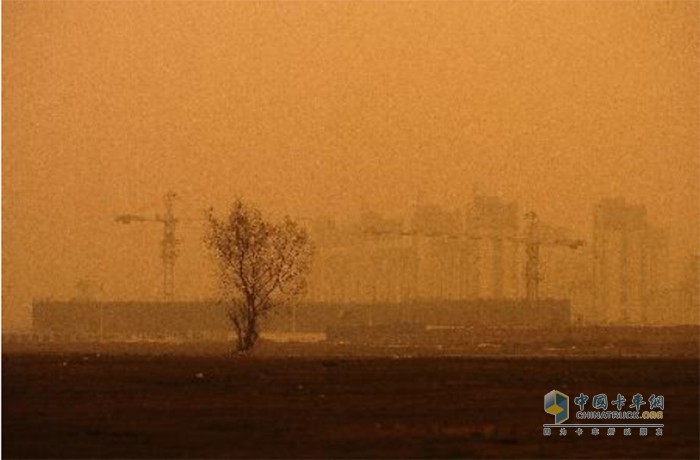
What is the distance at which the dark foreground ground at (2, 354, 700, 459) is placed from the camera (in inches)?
1147

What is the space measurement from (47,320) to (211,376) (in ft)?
396

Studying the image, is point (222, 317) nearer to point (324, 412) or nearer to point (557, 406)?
point (324, 412)

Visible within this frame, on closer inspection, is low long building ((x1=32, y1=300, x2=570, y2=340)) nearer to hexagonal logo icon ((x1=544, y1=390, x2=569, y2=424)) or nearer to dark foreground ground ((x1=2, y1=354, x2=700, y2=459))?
dark foreground ground ((x1=2, y1=354, x2=700, y2=459))

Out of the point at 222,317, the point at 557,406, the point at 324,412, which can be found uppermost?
the point at 222,317

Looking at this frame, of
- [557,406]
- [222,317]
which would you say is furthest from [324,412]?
[222,317]

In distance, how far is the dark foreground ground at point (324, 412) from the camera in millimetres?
29125

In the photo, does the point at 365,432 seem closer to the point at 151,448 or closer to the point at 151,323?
the point at 151,448

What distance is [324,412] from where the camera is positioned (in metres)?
37.2

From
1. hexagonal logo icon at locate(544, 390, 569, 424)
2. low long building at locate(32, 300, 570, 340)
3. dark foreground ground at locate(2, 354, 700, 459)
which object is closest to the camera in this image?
dark foreground ground at locate(2, 354, 700, 459)

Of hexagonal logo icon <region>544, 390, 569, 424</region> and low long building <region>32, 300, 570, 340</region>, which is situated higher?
low long building <region>32, 300, 570, 340</region>

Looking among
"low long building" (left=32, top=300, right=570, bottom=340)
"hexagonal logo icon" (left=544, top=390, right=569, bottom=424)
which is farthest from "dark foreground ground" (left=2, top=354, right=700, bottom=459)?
"low long building" (left=32, top=300, right=570, bottom=340)

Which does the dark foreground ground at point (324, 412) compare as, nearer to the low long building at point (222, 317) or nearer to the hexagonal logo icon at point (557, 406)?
the hexagonal logo icon at point (557, 406)

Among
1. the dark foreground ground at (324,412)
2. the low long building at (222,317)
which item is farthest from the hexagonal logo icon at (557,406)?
the low long building at (222,317)

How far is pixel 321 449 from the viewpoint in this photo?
94.8 ft
